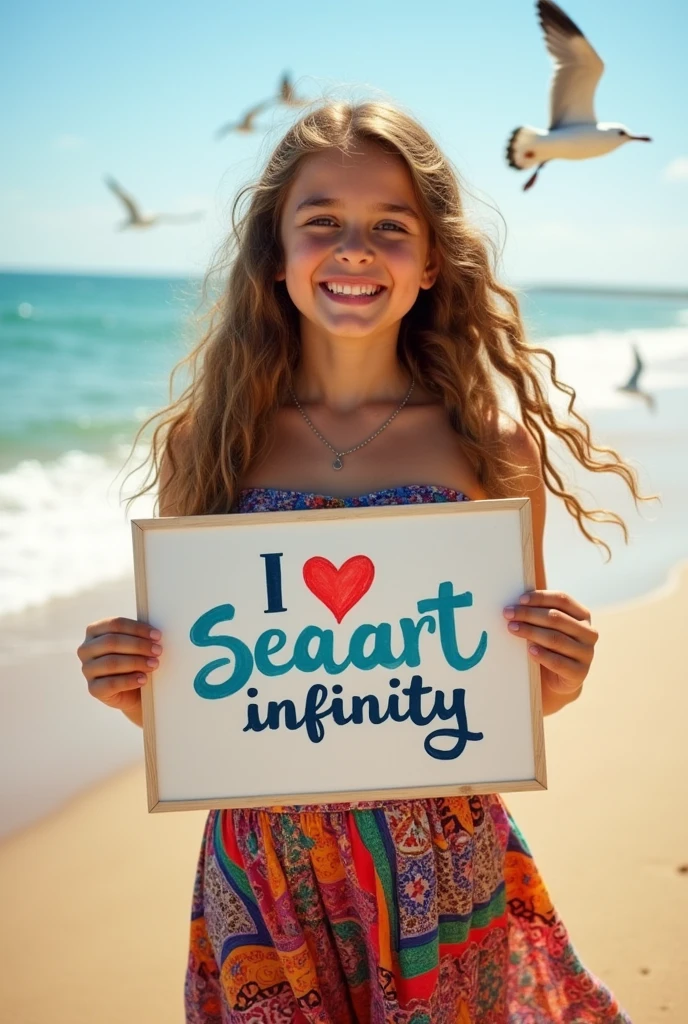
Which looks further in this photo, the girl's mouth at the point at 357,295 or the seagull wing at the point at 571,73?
the seagull wing at the point at 571,73

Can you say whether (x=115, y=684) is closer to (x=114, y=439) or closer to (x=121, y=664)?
(x=121, y=664)

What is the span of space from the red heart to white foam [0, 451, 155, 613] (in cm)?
269

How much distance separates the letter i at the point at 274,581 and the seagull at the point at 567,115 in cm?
126

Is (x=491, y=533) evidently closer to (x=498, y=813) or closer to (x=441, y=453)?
(x=441, y=453)

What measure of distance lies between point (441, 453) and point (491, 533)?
0.42 m

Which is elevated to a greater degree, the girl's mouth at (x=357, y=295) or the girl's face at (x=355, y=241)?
the girl's face at (x=355, y=241)

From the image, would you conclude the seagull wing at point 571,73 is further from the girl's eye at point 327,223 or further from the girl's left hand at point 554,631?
the girl's left hand at point 554,631

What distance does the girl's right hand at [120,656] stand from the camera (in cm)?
158

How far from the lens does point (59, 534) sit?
6.21m

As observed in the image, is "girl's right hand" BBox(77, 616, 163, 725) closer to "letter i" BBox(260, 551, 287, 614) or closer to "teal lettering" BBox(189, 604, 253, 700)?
"teal lettering" BBox(189, 604, 253, 700)

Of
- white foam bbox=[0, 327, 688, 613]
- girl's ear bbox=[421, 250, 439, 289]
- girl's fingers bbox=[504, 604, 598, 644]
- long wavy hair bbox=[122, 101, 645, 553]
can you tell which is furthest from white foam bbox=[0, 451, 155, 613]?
girl's fingers bbox=[504, 604, 598, 644]

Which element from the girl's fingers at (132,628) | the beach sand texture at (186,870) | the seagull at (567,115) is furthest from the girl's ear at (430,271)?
the beach sand texture at (186,870)

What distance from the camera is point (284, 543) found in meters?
1.62

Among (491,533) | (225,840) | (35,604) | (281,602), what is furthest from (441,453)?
(35,604)
